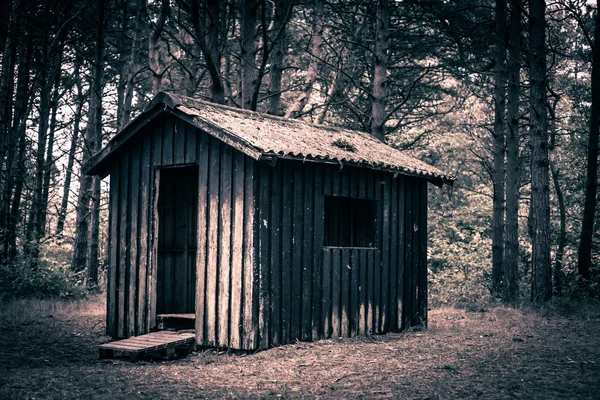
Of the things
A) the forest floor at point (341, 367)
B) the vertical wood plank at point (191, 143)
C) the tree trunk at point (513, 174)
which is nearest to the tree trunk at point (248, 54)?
the vertical wood plank at point (191, 143)

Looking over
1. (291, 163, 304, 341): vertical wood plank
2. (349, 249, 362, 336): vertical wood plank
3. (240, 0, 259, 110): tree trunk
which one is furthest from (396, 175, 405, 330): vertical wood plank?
(240, 0, 259, 110): tree trunk

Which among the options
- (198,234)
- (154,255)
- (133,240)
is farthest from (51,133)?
(198,234)

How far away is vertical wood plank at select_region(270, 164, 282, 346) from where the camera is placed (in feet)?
28.5

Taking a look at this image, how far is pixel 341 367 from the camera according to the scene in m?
7.47

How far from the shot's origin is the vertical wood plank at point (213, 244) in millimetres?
8820

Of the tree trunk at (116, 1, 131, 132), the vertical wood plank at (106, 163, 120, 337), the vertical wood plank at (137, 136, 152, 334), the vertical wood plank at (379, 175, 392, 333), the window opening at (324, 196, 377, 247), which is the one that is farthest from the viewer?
the tree trunk at (116, 1, 131, 132)

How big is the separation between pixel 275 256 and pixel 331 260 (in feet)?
4.19

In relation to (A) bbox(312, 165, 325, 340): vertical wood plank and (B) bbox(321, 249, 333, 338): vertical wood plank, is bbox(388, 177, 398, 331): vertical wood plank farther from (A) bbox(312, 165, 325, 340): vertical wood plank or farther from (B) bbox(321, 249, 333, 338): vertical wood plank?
(A) bbox(312, 165, 325, 340): vertical wood plank

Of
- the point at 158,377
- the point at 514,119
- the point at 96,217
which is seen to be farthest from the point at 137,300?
the point at 514,119

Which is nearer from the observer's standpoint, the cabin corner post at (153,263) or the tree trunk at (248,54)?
the cabin corner post at (153,263)

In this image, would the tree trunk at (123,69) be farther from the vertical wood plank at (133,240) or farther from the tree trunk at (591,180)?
the tree trunk at (591,180)

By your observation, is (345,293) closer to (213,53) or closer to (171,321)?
(171,321)

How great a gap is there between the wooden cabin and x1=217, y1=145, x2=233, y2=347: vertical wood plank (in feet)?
0.06

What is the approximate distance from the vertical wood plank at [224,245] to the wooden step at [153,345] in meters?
0.57
